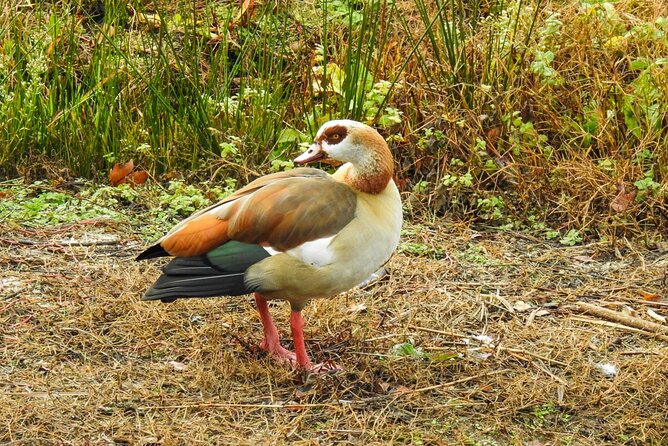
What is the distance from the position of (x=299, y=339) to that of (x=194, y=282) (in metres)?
0.49

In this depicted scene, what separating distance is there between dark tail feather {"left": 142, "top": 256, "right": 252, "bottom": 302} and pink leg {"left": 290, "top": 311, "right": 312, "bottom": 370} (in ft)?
0.85

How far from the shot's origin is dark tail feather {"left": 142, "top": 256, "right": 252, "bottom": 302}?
3.74 meters

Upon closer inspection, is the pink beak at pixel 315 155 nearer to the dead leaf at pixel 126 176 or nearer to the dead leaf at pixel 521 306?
the dead leaf at pixel 521 306

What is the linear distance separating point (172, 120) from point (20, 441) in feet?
10.1

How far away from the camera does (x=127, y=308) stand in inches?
178

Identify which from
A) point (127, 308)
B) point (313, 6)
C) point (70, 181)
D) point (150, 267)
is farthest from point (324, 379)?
point (313, 6)

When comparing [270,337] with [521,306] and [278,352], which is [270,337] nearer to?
[278,352]

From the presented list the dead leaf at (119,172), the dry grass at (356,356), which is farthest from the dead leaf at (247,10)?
the dry grass at (356,356)

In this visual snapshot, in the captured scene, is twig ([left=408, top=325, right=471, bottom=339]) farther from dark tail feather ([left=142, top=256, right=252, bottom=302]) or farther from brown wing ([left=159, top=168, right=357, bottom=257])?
dark tail feather ([left=142, top=256, right=252, bottom=302])

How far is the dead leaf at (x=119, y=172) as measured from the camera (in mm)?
6023

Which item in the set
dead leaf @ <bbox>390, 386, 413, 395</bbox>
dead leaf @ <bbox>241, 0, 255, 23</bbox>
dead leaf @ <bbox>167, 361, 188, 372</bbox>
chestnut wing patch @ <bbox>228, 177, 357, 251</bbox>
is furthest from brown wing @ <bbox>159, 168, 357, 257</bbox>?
dead leaf @ <bbox>241, 0, 255, 23</bbox>

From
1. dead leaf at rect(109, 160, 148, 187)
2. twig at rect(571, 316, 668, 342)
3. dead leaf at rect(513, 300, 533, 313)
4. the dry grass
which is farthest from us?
dead leaf at rect(109, 160, 148, 187)

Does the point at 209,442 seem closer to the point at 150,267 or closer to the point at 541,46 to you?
the point at 150,267

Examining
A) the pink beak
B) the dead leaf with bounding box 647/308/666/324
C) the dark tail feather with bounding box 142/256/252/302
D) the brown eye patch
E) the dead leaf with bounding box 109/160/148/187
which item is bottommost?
the dead leaf with bounding box 109/160/148/187
